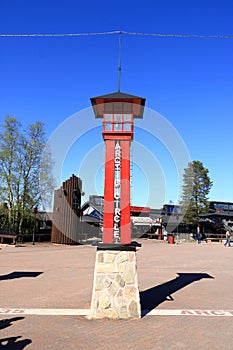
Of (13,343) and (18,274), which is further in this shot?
(18,274)

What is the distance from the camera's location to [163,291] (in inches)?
317

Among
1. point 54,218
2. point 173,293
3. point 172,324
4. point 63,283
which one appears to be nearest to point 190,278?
point 173,293

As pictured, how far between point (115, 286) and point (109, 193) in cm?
187

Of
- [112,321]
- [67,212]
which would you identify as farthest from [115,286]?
[67,212]

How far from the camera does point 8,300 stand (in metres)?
6.74

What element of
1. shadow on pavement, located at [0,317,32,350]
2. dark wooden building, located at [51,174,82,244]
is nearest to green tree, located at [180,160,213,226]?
dark wooden building, located at [51,174,82,244]

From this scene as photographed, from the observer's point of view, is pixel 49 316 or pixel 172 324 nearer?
pixel 172 324

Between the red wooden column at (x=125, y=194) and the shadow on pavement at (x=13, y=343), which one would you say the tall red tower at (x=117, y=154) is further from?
the shadow on pavement at (x=13, y=343)

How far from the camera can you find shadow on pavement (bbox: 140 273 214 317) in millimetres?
6660

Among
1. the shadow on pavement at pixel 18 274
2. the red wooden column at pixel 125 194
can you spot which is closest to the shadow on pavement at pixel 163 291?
the red wooden column at pixel 125 194

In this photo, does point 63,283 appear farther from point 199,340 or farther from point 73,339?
point 199,340

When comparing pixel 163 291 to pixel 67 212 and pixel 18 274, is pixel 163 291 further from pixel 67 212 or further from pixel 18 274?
pixel 67 212

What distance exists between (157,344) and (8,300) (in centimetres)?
388

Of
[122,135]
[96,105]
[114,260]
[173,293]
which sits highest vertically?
[96,105]
